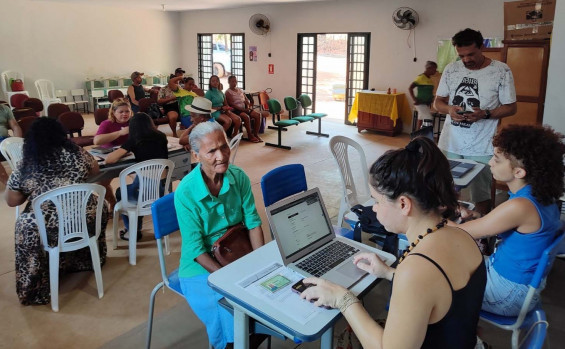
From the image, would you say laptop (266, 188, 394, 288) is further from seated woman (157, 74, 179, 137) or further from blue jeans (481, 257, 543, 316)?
seated woman (157, 74, 179, 137)

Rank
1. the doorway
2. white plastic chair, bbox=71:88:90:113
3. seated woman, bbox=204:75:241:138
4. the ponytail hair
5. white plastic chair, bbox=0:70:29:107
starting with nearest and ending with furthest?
the ponytail hair < seated woman, bbox=204:75:241:138 < the doorway < white plastic chair, bbox=0:70:29:107 < white plastic chair, bbox=71:88:90:113

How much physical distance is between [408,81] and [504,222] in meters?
7.21

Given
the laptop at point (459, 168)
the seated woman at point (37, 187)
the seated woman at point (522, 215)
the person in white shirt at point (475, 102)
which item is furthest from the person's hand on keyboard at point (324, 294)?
the person in white shirt at point (475, 102)

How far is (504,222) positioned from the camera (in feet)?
6.23

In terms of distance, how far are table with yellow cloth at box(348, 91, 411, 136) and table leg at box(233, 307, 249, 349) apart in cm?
730

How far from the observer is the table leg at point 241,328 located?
159 cm

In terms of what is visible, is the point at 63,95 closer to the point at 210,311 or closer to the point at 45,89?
the point at 45,89

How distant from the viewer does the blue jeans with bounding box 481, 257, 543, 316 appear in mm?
1940

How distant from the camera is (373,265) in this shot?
1703mm

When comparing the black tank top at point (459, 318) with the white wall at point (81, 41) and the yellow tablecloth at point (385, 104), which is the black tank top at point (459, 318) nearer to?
the yellow tablecloth at point (385, 104)

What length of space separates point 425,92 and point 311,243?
651cm

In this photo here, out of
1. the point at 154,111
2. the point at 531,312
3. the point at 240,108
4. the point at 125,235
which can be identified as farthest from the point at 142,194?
the point at 154,111

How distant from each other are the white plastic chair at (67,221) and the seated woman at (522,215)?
2.26 meters

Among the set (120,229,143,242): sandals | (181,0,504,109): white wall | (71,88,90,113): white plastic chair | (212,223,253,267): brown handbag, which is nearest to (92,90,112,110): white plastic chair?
(71,88,90,113): white plastic chair
